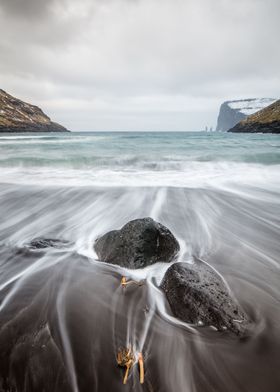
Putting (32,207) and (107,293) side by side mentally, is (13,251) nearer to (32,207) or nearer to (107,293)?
(107,293)

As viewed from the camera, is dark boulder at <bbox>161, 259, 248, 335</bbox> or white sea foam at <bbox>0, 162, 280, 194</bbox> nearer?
dark boulder at <bbox>161, 259, 248, 335</bbox>

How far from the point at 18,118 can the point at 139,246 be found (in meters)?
127

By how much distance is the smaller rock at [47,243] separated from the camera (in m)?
4.64

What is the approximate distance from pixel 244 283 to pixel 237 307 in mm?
772

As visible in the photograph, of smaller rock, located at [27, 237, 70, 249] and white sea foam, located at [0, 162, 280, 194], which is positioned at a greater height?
smaller rock, located at [27, 237, 70, 249]

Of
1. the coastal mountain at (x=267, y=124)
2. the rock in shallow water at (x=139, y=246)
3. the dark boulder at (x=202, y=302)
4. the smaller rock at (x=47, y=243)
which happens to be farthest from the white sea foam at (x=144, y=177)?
the coastal mountain at (x=267, y=124)

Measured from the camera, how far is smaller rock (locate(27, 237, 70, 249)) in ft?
15.2

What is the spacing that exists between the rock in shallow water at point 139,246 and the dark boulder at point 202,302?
0.80m

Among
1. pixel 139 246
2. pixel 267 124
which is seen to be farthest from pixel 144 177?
pixel 267 124

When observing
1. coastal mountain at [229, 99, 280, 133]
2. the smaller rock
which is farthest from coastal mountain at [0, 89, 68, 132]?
the smaller rock

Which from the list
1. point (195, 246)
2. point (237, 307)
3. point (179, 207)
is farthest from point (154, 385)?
point (179, 207)

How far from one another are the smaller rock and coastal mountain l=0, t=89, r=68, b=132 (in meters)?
102

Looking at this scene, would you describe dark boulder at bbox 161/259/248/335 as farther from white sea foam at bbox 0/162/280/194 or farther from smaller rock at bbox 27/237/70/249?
white sea foam at bbox 0/162/280/194

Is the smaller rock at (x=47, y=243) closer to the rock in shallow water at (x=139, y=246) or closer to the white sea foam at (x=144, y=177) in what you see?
the rock in shallow water at (x=139, y=246)
